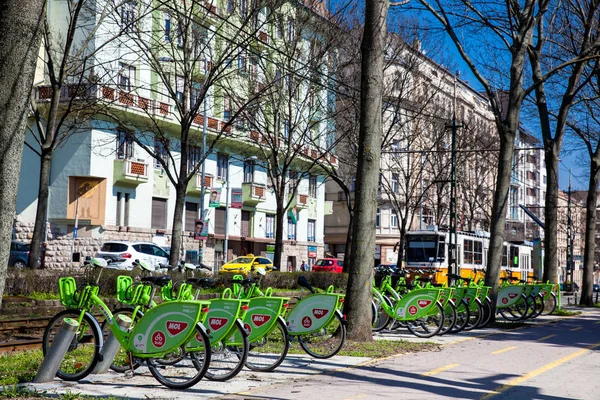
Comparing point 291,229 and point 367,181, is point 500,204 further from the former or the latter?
point 291,229

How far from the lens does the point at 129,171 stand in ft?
125

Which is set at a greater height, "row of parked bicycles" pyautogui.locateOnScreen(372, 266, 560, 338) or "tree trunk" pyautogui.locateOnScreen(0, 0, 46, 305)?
"tree trunk" pyautogui.locateOnScreen(0, 0, 46, 305)

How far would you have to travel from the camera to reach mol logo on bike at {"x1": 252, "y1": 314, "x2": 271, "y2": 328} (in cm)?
945

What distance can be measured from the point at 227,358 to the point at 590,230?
2573 centimetres

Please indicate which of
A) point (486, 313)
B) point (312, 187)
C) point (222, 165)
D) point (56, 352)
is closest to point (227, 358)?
point (56, 352)

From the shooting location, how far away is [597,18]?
24.9 meters

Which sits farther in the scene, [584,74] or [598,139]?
[598,139]

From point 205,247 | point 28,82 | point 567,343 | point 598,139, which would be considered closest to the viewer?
point 28,82

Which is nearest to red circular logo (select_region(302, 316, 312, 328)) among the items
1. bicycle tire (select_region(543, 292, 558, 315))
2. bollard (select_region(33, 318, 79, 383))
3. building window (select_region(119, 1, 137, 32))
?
bollard (select_region(33, 318, 79, 383))

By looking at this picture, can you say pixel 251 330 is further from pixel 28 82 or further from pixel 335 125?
pixel 335 125

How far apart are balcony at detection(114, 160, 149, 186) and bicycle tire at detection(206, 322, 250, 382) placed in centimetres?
3061

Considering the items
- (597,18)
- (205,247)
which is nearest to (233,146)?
(205,247)

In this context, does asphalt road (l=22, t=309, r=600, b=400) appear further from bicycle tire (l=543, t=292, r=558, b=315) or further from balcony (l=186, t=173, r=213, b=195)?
balcony (l=186, t=173, r=213, b=195)

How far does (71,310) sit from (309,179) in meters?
47.0
